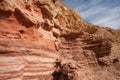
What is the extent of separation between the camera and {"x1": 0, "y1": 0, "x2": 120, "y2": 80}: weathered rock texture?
14758mm

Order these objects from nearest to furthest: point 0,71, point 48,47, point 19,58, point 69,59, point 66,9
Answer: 1. point 0,71
2. point 19,58
3. point 48,47
4. point 69,59
5. point 66,9

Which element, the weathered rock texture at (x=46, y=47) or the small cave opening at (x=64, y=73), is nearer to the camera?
the weathered rock texture at (x=46, y=47)

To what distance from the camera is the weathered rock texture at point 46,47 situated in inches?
581

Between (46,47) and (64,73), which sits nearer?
(46,47)

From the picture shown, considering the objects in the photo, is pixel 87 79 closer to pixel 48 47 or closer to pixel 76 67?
pixel 76 67

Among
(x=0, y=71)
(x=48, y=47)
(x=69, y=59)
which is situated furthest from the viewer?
(x=69, y=59)

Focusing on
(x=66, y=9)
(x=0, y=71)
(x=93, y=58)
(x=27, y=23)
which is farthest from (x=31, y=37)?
(x=66, y=9)

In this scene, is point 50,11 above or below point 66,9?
below

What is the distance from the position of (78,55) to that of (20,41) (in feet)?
31.3

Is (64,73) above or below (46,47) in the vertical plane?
below

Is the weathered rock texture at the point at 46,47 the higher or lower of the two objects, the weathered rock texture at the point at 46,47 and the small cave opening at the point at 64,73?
the higher

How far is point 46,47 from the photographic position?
1950cm

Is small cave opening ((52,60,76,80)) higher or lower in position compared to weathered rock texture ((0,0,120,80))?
lower

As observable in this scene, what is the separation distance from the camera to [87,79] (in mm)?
21578
